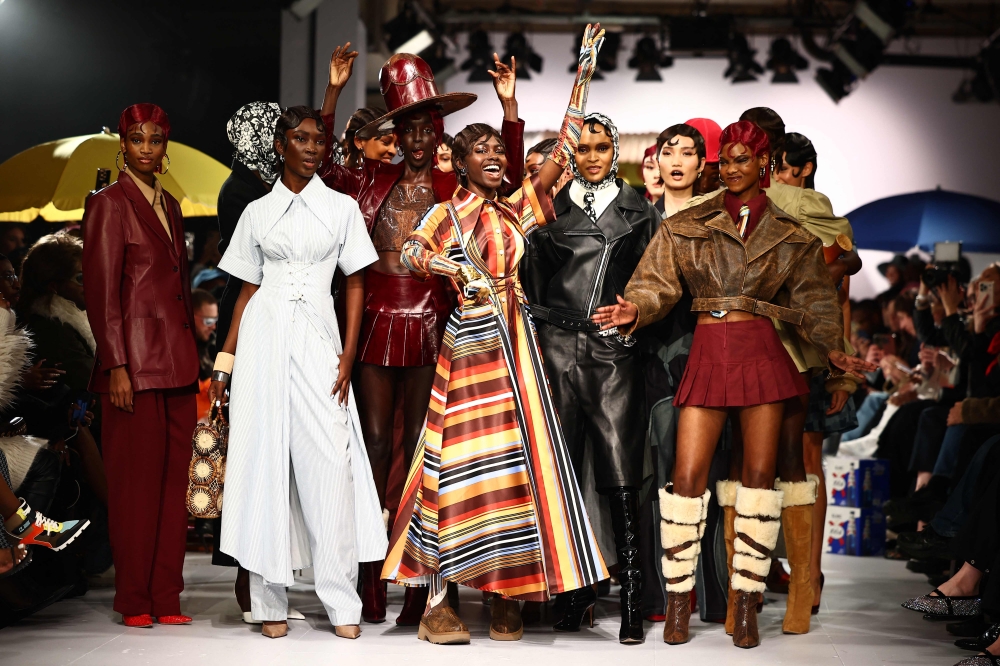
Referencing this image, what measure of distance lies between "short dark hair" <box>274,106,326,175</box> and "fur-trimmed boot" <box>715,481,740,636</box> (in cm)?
222

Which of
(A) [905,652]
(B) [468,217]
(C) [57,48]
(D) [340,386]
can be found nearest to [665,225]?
(B) [468,217]

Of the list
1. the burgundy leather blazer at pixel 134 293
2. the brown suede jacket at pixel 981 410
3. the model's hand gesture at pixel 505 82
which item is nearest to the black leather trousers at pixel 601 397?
the model's hand gesture at pixel 505 82

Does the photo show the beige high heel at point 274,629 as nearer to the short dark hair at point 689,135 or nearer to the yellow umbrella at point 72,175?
the short dark hair at point 689,135

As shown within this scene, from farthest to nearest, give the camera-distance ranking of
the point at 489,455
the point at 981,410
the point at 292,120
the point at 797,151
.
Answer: the point at 981,410
the point at 797,151
the point at 292,120
the point at 489,455

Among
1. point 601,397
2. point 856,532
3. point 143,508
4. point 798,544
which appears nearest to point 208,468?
point 143,508

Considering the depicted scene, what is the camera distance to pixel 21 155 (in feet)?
24.7

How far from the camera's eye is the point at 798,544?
479cm

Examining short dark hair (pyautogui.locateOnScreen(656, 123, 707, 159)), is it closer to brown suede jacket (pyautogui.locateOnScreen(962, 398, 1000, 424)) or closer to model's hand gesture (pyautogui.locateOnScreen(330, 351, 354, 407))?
model's hand gesture (pyautogui.locateOnScreen(330, 351, 354, 407))

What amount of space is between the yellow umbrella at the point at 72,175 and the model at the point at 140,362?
7.10 feet

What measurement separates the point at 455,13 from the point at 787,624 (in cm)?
1190

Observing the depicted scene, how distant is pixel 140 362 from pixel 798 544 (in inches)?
111

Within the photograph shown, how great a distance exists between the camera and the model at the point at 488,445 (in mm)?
4461

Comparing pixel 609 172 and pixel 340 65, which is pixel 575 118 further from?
pixel 340 65

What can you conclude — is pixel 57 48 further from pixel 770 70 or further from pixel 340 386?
pixel 770 70
